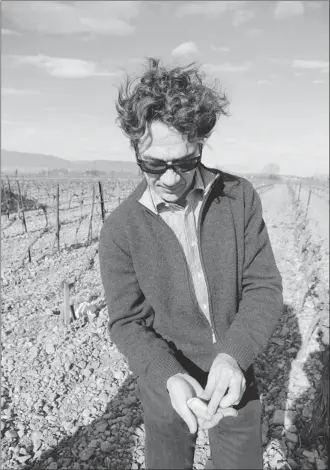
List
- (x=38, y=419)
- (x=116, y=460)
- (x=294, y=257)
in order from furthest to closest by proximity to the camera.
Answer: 1. (x=294, y=257)
2. (x=38, y=419)
3. (x=116, y=460)

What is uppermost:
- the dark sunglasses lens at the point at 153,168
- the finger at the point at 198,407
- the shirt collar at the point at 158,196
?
the dark sunglasses lens at the point at 153,168

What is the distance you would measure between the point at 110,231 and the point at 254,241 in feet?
2.01

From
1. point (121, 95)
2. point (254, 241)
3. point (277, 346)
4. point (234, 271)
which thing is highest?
point (121, 95)

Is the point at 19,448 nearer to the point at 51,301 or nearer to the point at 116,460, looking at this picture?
the point at 116,460

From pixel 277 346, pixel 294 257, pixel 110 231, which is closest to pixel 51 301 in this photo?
pixel 277 346

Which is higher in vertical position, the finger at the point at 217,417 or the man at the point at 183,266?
the man at the point at 183,266

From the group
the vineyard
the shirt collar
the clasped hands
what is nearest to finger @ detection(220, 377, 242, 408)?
→ the clasped hands

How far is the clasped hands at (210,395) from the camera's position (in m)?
1.38

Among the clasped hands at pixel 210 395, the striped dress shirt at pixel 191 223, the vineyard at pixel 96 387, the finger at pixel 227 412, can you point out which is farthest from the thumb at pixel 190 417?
the vineyard at pixel 96 387

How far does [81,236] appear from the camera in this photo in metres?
11.2

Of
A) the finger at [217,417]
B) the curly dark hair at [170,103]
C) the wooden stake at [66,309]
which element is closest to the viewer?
the finger at [217,417]

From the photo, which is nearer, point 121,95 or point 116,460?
point 121,95

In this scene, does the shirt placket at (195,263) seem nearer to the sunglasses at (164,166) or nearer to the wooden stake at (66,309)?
the sunglasses at (164,166)

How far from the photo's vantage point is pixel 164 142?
157 cm
